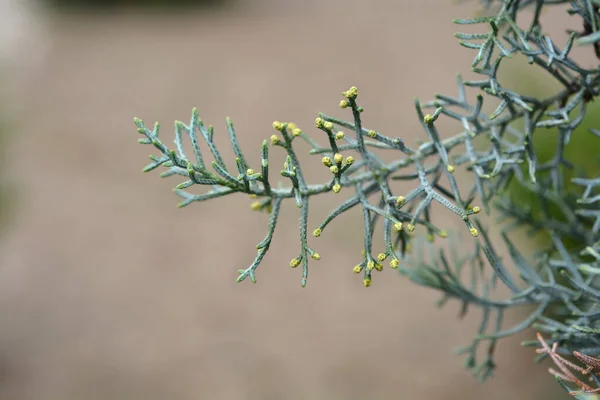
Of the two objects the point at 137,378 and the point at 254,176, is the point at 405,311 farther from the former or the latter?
the point at 254,176

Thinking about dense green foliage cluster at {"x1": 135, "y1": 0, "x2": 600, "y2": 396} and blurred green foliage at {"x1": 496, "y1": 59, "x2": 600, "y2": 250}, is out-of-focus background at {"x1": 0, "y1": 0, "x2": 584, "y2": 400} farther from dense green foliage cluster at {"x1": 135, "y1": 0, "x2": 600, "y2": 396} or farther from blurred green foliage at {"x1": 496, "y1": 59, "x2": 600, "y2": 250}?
dense green foliage cluster at {"x1": 135, "y1": 0, "x2": 600, "y2": 396}

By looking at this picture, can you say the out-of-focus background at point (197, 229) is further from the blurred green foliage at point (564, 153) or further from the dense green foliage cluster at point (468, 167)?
the dense green foliage cluster at point (468, 167)

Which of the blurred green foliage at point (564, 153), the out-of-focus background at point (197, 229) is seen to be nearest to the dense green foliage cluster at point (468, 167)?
the blurred green foliage at point (564, 153)

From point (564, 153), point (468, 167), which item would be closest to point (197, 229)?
point (564, 153)

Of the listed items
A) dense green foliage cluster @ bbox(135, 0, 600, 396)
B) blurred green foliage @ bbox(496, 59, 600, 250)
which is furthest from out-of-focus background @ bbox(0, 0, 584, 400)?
dense green foliage cluster @ bbox(135, 0, 600, 396)

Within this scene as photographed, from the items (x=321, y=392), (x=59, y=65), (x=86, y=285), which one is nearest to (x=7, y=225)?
(x=86, y=285)

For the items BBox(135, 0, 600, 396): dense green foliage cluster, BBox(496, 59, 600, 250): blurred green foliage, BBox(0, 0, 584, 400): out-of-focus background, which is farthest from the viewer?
BBox(0, 0, 584, 400): out-of-focus background

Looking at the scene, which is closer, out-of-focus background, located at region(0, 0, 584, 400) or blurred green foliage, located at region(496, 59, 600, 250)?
blurred green foliage, located at region(496, 59, 600, 250)

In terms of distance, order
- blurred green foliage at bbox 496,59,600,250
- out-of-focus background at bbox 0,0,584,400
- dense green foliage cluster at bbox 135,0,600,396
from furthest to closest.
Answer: out-of-focus background at bbox 0,0,584,400 → blurred green foliage at bbox 496,59,600,250 → dense green foliage cluster at bbox 135,0,600,396
